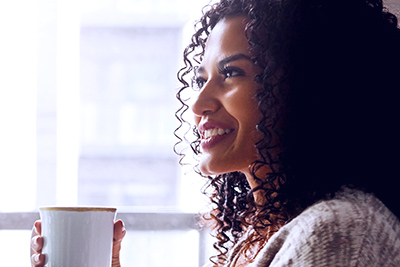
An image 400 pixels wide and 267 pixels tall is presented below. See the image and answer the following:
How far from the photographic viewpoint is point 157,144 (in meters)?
2.85

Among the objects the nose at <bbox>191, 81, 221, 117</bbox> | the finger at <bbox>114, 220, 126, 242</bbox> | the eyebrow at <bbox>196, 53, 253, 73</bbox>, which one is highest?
the eyebrow at <bbox>196, 53, 253, 73</bbox>

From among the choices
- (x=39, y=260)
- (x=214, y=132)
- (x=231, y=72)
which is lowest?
(x=39, y=260)

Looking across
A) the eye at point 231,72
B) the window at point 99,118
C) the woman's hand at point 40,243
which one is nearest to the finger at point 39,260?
the woman's hand at point 40,243

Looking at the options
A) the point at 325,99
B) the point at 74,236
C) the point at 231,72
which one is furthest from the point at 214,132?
the point at 74,236

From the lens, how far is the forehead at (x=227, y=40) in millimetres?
1003

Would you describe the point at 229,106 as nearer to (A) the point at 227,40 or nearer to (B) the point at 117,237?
(A) the point at 227,40

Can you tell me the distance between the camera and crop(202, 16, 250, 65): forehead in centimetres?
100

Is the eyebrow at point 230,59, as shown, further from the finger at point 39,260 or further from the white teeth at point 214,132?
the finger at point 39,260

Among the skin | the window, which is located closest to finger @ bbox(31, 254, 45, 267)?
the skin

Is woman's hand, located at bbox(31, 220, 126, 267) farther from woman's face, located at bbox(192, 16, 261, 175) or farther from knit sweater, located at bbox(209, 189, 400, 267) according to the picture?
knit sweater, located at bbox(209, 189, 400, 267)

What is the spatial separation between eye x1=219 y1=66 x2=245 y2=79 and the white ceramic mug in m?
0.37

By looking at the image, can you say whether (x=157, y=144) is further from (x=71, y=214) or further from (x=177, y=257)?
(x=71, y=214)

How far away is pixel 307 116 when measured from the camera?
0.88m

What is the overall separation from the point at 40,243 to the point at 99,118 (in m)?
1.99
